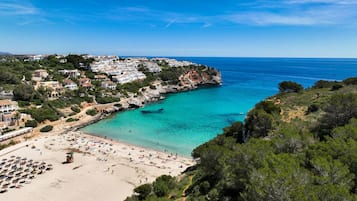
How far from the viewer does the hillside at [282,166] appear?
8.98 m

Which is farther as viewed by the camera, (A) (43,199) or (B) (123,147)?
(B) (123,147)

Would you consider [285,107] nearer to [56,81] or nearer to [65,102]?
[65,102]

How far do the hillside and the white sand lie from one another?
16.6 feet

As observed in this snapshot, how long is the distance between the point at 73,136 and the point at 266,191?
3357 centimetres

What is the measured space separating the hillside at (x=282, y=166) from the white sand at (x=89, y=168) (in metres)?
5.07

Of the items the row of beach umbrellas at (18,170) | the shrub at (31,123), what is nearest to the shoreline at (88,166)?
the row of beach umbrellas at (18,170)

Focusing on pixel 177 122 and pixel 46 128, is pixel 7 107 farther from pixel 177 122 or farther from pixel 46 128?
pixel 177 122

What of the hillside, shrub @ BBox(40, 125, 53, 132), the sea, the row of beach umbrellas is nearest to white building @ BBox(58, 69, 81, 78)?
the sea

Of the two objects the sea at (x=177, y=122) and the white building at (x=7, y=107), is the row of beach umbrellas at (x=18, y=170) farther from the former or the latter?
the white building at (x=7, y=107)

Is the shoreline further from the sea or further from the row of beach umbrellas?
the sea

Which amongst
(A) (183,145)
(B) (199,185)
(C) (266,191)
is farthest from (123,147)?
(C) (266,191)

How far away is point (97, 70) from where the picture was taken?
76.9 m

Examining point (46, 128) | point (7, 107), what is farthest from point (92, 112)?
point (7, 107)

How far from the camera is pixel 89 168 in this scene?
2614cm
